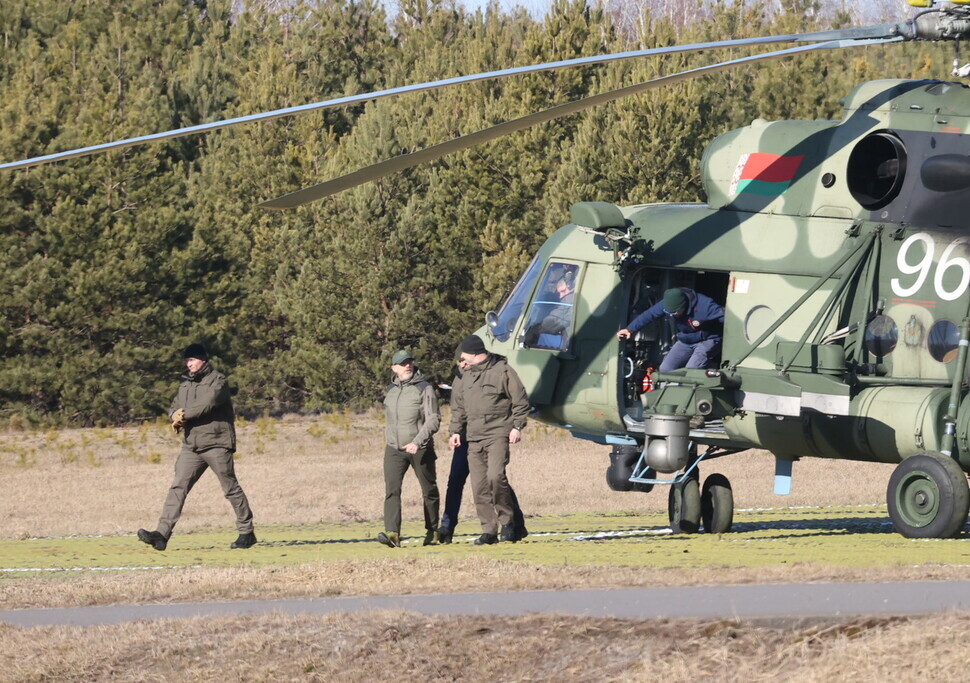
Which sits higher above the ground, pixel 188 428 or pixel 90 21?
pixel 90 21

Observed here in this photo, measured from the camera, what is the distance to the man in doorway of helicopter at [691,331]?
47.0ft

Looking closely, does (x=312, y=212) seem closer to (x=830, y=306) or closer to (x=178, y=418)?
(x=178, y=418)

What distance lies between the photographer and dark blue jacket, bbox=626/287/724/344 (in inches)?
563

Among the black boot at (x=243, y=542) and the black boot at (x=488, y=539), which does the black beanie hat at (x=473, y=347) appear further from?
the black boot at (x=243, y=542)

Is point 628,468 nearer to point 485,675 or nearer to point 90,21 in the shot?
point 485,675

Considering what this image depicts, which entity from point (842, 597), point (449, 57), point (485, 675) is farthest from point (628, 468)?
point (449, 57)

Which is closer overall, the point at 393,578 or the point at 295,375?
the point at 393,578

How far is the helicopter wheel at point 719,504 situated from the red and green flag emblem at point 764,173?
2635 millimetres

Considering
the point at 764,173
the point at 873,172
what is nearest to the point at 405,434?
the point at 764,173

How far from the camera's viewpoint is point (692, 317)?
564 inches

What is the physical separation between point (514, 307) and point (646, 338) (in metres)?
1.38

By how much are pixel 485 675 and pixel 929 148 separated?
7374 millimetres

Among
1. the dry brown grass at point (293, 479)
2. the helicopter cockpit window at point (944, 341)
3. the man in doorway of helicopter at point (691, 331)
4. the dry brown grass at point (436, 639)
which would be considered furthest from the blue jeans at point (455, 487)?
the dry brown grass at point (293, 479)

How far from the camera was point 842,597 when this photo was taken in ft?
28.1
